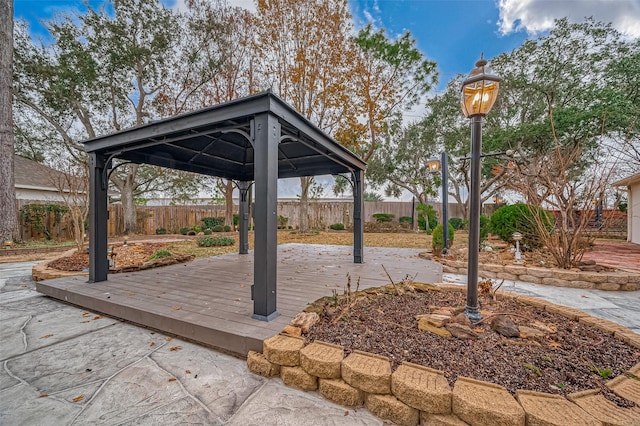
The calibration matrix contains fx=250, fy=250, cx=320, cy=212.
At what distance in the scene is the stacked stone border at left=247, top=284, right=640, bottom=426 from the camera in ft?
3.84

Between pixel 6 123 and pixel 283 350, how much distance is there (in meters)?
10.9

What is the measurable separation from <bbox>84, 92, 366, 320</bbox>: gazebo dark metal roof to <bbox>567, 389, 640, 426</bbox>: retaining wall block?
201 cm

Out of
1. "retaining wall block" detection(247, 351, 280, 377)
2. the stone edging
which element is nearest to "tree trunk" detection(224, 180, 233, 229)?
the stone edging

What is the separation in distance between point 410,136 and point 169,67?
12.5m

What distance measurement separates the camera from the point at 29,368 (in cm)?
188

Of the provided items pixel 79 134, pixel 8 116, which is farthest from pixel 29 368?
pixel 79 134

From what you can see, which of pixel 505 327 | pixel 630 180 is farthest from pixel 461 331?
pixel 630 180

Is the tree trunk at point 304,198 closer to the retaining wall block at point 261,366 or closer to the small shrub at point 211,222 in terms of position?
the small shrub at point 211,222

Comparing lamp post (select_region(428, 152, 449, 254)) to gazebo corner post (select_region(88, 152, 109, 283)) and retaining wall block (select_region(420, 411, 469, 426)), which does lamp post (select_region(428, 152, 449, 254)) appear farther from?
gazebo corner post (select_region(88, 152, 109, 283))

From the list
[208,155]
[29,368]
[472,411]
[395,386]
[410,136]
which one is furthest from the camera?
[410,136]

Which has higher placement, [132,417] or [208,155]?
[208,155]

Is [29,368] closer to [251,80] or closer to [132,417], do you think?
[132,417]

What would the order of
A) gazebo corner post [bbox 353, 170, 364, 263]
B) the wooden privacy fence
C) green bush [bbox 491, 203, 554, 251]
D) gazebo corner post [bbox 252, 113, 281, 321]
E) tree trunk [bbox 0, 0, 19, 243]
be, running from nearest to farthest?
gazebo corner post [bbox 252, 113, 281, 321]
gazebo corner post [bbox 353, 170, 364, 263]
green bush [bbox 491, 203, 554, 251]
tree trunk [bbox 0, 0, 19, 243]
the wooden privacy fence

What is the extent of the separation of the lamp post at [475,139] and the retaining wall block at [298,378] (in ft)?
4.86
